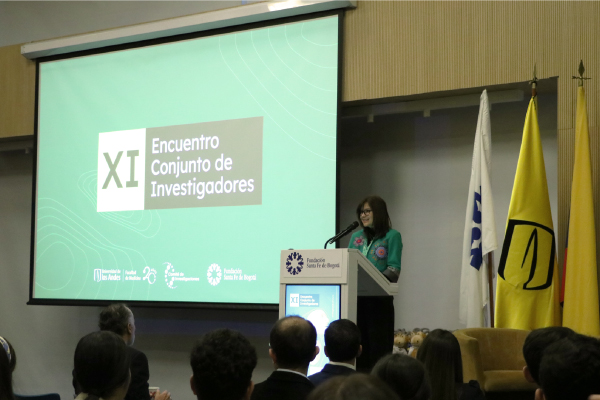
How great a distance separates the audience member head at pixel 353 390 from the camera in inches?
30.0

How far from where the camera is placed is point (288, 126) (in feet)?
17.5

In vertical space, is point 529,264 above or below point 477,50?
below

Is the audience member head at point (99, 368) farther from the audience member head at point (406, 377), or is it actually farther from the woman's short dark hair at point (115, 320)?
the woman's short dark hair at point (115, 320)

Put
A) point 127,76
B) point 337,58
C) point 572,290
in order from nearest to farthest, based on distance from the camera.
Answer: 1. point 572,290
2. point 337,58
3. point 127,76

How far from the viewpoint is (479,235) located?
4605 millimetres

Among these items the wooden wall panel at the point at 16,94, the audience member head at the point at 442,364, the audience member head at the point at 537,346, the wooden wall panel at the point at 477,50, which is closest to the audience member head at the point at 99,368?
the audience member head at the point at 537,346

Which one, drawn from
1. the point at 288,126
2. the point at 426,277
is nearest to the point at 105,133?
the point at 288,126

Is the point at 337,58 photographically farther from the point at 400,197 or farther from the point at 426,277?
the point at 426,277

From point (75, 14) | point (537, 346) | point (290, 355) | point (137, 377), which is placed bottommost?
point (137, 377)

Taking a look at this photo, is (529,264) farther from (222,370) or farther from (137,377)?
(222,370)

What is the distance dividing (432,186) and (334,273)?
2.49 m

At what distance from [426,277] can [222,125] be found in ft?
7.21

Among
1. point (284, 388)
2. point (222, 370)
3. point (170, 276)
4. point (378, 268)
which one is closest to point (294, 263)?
point (378, 268)

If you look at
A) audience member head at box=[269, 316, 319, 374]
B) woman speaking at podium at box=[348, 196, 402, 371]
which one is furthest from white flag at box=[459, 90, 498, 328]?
audience member head at box=[269, 316, 319, 374]
